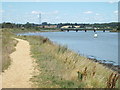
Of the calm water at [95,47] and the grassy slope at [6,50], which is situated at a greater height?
the grassy slope at [6,50]

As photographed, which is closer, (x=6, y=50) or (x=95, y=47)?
(x=6, y=50)

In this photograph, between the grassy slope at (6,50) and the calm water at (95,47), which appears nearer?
the grassy slope at (6,50)

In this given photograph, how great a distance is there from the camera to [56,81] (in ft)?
29.3

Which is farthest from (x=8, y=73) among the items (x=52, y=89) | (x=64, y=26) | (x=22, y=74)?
(x=64, y=26)

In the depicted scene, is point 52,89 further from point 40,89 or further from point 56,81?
point 56,81

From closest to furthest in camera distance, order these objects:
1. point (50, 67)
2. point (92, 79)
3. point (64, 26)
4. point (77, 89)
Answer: point (77, 89) → point (92, 79) → point (50, 67) → point (64, 26)

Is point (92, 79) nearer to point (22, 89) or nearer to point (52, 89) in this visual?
point (52, 89)

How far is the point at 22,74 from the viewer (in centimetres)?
1060

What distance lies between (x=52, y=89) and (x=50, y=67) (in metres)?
3.97

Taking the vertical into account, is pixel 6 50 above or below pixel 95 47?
above

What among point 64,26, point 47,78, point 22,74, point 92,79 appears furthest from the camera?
point 64,26

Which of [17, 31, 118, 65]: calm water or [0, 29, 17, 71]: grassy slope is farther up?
[0, 29, 17, 71]: grassy slope

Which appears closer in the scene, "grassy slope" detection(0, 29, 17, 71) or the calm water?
"grassy slope" detection(0, 29, 17, 71)

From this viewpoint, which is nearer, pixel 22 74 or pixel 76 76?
pixel 76 76
